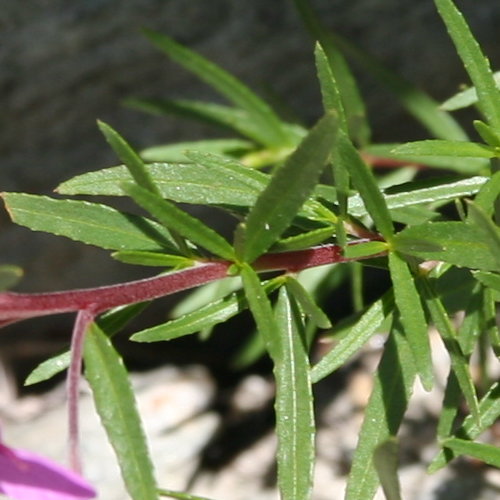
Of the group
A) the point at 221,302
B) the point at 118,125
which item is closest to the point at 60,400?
the point at 118,125

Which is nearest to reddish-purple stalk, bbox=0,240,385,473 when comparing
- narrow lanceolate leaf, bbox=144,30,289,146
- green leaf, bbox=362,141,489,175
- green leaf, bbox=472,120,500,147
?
green leaf, bbox=472,120,500,147

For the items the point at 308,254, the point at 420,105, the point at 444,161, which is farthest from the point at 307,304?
the point at 420,105

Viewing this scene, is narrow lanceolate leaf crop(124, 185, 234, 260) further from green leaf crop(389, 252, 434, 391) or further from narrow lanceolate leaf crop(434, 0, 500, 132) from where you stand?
narrow lanceolate leaf crop(434, 0, 500, 132)

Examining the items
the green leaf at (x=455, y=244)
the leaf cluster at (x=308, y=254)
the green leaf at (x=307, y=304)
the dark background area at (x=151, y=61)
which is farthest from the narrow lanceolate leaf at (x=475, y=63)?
the dark background area at (x=151, y=61)

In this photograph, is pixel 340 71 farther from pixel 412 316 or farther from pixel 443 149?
pixel 412 316

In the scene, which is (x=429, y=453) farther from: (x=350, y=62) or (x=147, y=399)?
(x=350, y=62)

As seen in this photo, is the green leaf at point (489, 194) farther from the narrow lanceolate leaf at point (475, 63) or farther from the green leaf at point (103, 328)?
the green leaf at point (103, 328)
